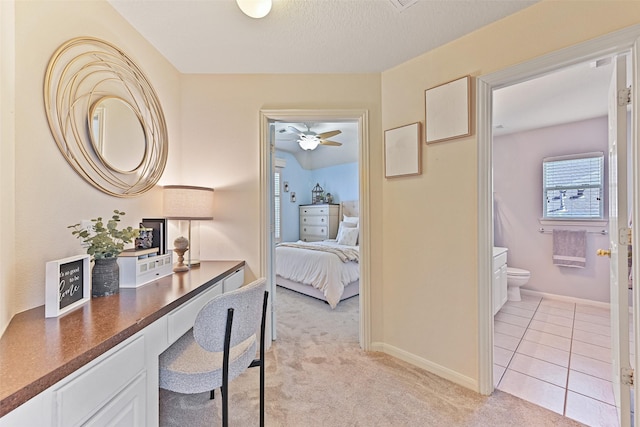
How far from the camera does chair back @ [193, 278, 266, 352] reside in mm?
1071

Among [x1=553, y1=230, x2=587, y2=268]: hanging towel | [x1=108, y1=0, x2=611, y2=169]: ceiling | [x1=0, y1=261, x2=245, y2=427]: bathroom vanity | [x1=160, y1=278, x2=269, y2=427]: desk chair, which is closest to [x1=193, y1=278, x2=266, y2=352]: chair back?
[x1=160, y1=278, x2=269, y2=427]: desk chair

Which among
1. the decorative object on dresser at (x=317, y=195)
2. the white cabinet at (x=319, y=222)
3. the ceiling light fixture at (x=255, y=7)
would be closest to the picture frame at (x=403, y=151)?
the ceiling light fixture at (x=255, y=7)

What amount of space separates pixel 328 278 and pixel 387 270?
129 cm

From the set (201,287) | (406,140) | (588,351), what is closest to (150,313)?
(201,287)

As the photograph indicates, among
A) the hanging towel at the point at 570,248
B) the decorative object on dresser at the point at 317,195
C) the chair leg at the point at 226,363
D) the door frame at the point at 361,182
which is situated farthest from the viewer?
the decorative object on dresser at the point at 317,195

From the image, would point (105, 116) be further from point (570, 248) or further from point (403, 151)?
point (570, 248)

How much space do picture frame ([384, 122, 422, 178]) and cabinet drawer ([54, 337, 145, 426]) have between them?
1934 millimetres

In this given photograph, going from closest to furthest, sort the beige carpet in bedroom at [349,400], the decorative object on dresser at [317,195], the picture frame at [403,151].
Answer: the beige carpet in bedroom at [349,400] → the picture frame at [403,151] → the decorative object on dresser at [317,195]

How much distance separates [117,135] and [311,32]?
53.8 inches

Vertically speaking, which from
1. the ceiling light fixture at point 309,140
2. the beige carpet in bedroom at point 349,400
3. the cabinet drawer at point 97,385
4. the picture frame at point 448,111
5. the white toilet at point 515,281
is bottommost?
the beige carpet in bedroom at point 349,400

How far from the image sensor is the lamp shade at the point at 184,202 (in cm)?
190

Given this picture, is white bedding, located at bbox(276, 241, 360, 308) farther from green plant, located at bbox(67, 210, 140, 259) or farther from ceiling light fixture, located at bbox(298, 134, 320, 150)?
green plant, located at bbox(67, 210, 140, 259)

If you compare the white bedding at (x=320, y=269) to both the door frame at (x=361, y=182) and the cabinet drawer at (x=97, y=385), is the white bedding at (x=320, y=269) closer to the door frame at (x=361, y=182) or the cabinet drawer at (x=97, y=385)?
the door frame at (x=361, y=182)

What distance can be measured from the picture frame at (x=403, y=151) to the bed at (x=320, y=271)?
5.31 feet
